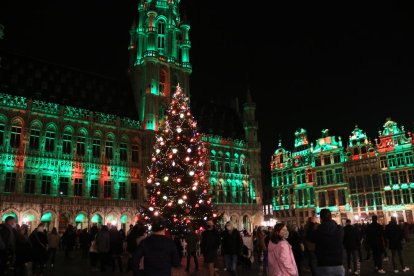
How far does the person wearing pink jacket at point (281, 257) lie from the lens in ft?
Answer: 17.5

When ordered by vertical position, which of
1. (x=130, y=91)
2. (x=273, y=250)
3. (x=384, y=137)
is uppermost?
(x=130, y=91)

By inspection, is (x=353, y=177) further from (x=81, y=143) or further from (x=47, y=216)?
(x=47, y=216)

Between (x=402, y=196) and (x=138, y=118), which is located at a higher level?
(x=138, y=118)

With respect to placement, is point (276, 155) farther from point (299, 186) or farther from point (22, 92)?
point (22, 92)

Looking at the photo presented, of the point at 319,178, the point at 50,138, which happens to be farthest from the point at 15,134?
the point at 319,178

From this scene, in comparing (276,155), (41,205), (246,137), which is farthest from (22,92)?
(276,155)

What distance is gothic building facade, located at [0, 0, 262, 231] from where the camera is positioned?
104 ft

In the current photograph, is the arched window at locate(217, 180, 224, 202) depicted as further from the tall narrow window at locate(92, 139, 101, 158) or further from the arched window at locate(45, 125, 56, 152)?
the arched window at locate(45, 125, 56, 152)

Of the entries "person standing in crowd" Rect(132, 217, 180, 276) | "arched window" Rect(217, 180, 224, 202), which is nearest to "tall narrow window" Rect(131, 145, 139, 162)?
"arched window" Rect(217, 180, 224, 202)

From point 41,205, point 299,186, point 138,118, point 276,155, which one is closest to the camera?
point 41,205

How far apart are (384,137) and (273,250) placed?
164 feet

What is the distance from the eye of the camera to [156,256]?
16.8 ft

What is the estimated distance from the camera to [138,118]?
41.0 m

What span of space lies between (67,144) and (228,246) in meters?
27.2
